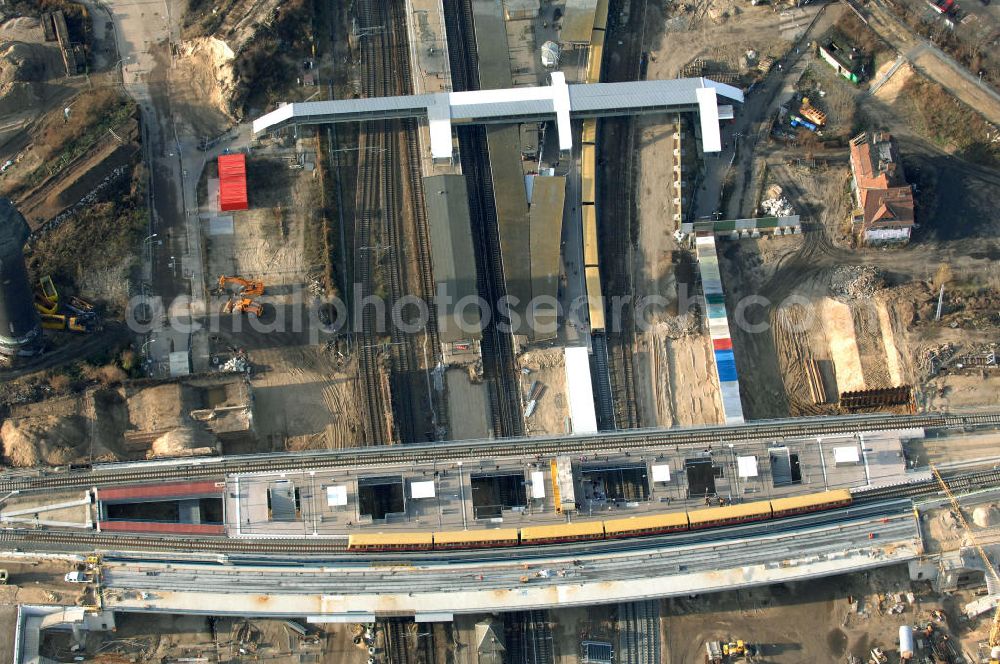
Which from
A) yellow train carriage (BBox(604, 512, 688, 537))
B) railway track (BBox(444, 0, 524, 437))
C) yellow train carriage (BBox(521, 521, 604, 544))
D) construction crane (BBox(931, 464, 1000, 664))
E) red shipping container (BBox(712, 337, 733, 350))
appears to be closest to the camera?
construction crane (BBox(931, 464, 1000, 664))

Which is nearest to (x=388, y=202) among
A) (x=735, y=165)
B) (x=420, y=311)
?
(x=420, y=311)

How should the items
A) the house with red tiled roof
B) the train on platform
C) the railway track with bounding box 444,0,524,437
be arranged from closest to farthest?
the train on platform < the railway track with bounding box 444,0,524,437 < the house with red tiled roof

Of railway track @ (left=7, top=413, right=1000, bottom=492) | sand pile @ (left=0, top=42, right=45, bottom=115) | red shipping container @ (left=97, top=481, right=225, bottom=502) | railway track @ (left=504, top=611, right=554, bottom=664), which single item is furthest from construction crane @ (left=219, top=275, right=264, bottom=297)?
railway track @ (left=504, top=611, right=554, bottom=664)

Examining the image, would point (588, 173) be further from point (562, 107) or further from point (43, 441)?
point (43, 441)

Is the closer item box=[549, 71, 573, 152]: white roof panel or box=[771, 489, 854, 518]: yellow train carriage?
box=[771, 489, 854, 518]: yellow train carriage

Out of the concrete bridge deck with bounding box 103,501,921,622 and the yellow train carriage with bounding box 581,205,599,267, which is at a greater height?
the yellow train carriage with bounding box 581,205,599,267

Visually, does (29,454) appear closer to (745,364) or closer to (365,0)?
(365,0)

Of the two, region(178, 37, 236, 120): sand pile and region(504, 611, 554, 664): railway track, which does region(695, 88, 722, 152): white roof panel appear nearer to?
region(178, 37, 236, 120): sand pile

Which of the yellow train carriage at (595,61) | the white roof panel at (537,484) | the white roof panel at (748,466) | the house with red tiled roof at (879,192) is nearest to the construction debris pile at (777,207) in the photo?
the house with red tiled roof at (879,192)
